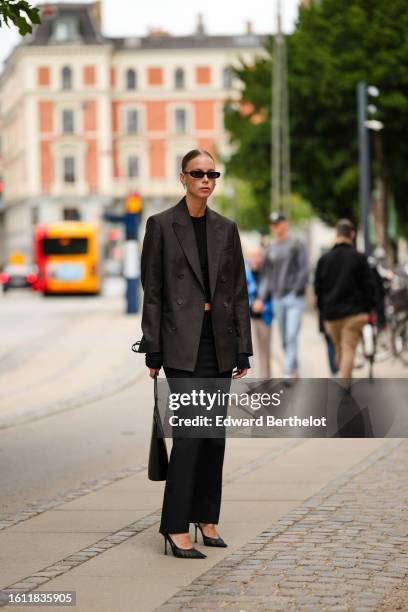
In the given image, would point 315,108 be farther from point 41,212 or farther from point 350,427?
point 41,212

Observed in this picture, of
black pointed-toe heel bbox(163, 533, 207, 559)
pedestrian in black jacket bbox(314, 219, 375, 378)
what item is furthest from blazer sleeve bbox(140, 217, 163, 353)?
pedestrian in black jacket bbox(314, 219, 375, 378)

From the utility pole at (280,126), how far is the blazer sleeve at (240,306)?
3433 cm

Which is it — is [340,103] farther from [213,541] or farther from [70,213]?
[70,213]

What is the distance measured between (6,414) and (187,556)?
728 cm

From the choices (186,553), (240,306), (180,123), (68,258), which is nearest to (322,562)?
(186,553)

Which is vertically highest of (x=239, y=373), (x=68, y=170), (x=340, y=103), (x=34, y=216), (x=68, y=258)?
(x=68, y=170)

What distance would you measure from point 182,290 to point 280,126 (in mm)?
35665

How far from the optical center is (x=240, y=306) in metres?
6.89

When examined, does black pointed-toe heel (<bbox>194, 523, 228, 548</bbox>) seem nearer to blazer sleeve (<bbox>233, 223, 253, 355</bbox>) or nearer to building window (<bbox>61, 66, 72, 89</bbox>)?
blazer sleeve (<bbox>233, 223, 253, 355</bbox>)

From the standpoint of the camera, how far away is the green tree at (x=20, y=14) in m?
8.91

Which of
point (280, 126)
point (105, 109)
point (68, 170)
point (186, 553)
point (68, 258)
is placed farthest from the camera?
point (105, 109)

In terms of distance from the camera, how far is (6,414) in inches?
541

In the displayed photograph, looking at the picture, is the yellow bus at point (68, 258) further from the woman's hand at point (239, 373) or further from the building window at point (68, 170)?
the building window at point (68, 170)

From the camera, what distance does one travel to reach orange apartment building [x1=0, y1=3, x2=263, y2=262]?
116 metres
